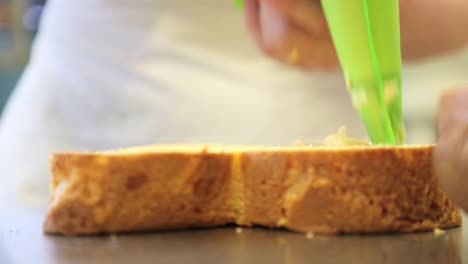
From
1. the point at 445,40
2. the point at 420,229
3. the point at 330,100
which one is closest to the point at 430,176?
the point at 420,229

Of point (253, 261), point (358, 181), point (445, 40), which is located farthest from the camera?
point (445, 40)

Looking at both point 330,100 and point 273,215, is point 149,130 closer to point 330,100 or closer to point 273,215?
point 330,100

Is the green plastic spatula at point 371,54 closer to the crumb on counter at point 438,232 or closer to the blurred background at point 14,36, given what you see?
the crumb on counter at point 438,232

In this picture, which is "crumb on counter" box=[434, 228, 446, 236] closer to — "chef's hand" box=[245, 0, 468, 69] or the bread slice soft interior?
the bread slice soft interior

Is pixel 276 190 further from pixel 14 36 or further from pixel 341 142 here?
pixel 14 36

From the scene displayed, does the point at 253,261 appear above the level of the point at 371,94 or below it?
below

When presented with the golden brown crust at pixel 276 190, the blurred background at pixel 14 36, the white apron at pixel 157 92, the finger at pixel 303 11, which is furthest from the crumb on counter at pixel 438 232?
the blurred background at pixel 14 36
